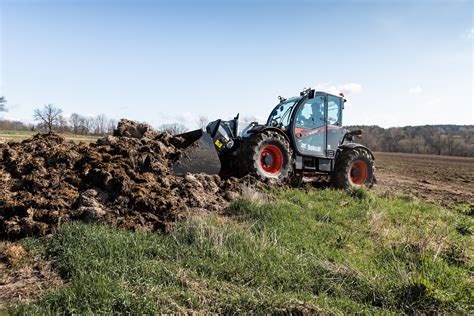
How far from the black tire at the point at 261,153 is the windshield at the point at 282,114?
2.85ft

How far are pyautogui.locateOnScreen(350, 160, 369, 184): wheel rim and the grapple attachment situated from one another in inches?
176

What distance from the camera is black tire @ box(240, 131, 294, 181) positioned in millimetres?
8055

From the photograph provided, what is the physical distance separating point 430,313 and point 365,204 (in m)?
4.05

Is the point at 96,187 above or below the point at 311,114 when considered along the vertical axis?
below

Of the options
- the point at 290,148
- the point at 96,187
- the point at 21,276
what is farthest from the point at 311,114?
the point at 21,276

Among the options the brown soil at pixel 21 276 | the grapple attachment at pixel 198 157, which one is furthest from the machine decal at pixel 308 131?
the brown soil at pixel 21 276

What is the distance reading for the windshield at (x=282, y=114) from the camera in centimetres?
953

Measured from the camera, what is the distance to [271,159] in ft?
28.3

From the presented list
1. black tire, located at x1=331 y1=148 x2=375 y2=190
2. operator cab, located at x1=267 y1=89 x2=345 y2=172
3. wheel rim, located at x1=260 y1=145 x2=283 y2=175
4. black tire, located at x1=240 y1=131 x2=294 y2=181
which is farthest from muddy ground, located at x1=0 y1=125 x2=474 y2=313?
black tire, located at x1=331 y1=148 x2=375 y2=190

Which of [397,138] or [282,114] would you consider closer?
[282,114]

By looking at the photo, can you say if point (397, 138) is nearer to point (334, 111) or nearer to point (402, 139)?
point (402, 139)

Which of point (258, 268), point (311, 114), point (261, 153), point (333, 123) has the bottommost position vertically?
point (258, 268)

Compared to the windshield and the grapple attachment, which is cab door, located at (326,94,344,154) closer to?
the windshield

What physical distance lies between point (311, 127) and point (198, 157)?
137 inches
